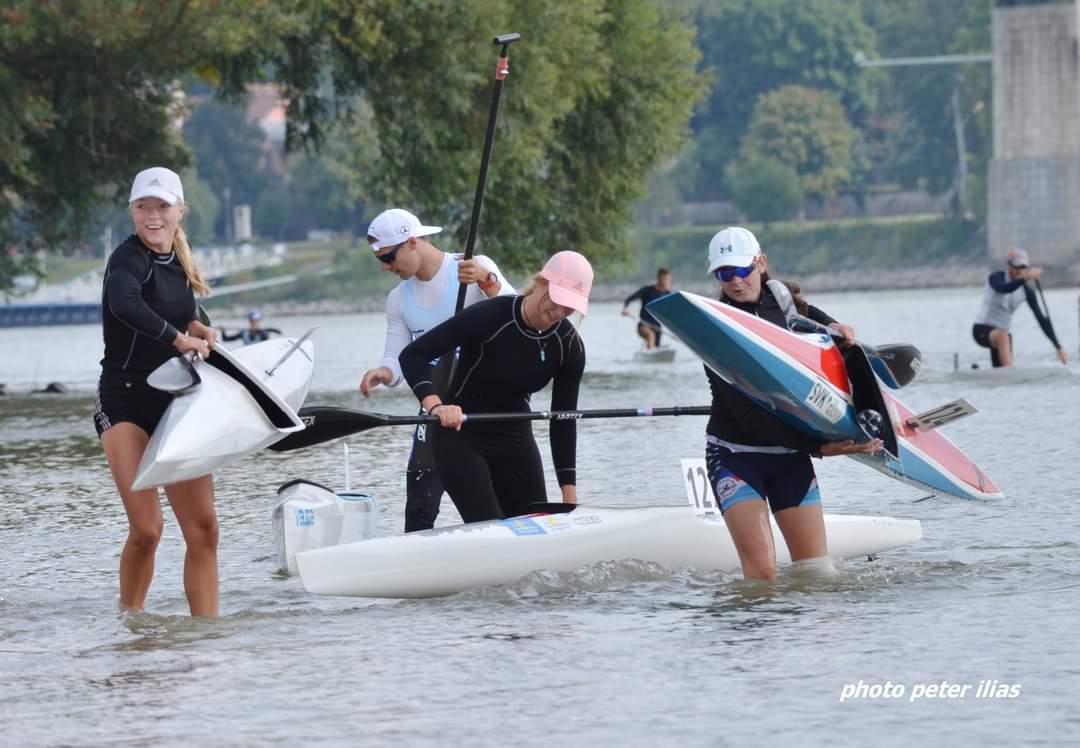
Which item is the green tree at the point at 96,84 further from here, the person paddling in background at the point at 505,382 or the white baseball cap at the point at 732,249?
the white baseball cap at the point at 732,249

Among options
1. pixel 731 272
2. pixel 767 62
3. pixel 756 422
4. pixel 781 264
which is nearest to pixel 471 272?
pixel 731 272

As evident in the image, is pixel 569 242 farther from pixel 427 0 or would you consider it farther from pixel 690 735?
pixel 690 735

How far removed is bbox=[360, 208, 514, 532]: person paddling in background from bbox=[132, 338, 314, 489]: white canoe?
1169mm

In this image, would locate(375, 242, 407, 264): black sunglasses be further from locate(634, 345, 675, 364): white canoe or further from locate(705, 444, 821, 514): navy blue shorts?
locate(634, 345, 675, 364): white canoe

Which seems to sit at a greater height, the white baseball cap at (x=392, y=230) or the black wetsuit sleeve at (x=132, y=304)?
the white baseball cap at (x=392, y=230)

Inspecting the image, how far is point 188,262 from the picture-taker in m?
8.54

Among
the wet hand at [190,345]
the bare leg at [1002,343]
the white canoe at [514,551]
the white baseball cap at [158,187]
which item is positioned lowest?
the bare leg at [1002,343]

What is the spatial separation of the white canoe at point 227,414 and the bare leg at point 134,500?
0.09 meters

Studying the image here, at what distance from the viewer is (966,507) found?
13297mm

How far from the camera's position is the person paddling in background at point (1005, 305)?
78.2ft

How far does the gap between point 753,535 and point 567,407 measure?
3.65 ft

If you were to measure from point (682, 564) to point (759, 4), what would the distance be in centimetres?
12979

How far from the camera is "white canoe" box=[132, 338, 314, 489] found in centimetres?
832

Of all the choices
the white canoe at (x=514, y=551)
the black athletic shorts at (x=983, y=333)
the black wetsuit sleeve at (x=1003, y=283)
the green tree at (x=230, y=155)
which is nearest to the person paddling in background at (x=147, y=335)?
the white canoe at (x=514, y=551)
